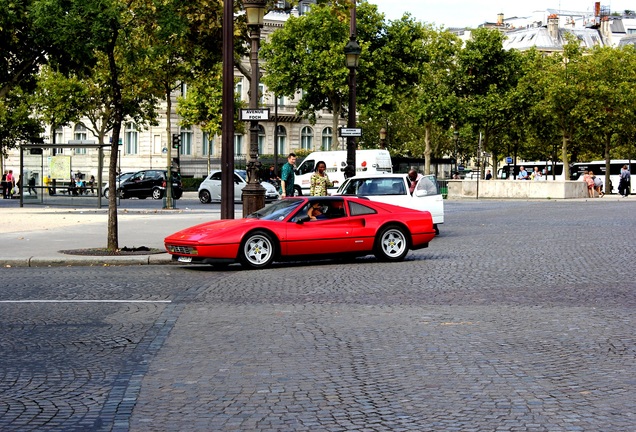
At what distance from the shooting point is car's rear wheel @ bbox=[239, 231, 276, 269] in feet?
57.0

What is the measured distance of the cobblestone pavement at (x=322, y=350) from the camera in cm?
695

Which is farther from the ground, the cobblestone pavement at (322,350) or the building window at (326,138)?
the building window at (326,138)

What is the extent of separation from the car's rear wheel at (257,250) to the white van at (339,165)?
35438mm

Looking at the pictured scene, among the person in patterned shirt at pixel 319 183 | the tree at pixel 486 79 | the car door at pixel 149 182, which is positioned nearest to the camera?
the person in patterned shirt at pixel 319 183

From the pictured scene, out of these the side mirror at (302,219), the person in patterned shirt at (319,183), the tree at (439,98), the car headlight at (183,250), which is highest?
the tree at (439,98)

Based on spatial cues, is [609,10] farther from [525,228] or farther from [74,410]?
[74,410]


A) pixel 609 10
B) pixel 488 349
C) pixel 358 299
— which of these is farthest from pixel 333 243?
pixel 609 10

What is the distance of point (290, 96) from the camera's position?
70.6 meters

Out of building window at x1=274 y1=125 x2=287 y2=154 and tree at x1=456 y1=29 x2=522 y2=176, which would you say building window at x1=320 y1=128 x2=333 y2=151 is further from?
tree at x1=456 y1=29 x2=522 y2=176

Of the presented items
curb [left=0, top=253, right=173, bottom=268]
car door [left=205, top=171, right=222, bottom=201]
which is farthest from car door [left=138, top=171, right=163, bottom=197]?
curb [left=0, top=253, right=173, bottom=268]

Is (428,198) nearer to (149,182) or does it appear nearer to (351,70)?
(351,70)

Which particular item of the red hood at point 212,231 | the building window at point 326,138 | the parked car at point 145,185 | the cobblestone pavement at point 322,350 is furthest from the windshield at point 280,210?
the building window at point 326,138

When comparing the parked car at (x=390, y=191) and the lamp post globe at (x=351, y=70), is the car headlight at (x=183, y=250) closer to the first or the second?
the parked car at (x=390, y=191)

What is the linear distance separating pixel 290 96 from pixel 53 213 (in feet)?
117
